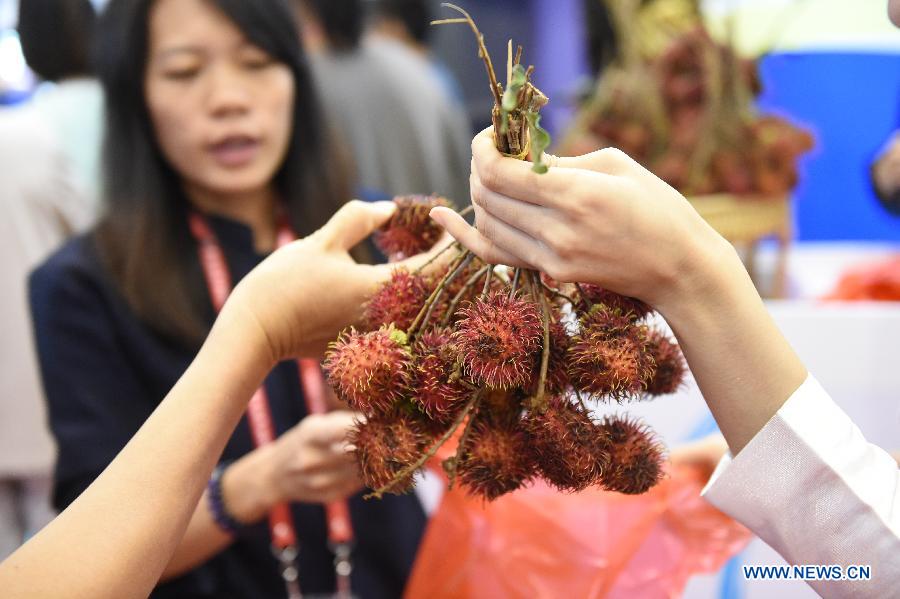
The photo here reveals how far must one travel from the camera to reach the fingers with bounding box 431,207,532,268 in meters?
0.64

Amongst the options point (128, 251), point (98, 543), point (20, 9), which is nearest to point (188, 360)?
point (128, 251)

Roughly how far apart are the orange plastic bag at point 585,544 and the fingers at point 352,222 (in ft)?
0.90

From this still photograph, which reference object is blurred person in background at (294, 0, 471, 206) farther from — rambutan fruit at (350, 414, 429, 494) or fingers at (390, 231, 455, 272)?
rambutan fruit at (350, 414, 429, 494)

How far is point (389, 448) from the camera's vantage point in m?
0.63

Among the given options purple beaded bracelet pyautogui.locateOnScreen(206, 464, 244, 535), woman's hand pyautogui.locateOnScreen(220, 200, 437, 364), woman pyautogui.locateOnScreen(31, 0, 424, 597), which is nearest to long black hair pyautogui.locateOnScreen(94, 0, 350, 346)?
woman pyautogui.locateOnScreen(31, 0, 424, 597)

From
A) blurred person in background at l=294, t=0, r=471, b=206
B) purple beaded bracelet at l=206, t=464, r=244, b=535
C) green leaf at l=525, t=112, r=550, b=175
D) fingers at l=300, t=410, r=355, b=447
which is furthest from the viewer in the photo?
blurred person in background at l=294, t=0, r=471, b=206

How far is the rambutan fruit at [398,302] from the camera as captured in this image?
674mm

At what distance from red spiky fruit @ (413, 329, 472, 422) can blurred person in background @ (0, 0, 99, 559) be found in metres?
1.31

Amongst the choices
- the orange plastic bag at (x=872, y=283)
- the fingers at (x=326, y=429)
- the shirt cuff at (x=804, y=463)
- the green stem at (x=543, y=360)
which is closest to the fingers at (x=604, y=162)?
the green stem at (x=543, y=360)

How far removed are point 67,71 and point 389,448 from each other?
65.0 inches

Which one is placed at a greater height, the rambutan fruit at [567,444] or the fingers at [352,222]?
the fingers at [352,222]

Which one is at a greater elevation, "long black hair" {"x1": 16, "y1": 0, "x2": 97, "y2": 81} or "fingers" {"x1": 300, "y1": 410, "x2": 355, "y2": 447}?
"long black hair" {"x1": 16, "y1": 0, "x2": 97, "y2": 81}

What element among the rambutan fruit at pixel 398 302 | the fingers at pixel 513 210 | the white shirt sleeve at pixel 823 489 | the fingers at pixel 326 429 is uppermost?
the fingers at pixel 513 210

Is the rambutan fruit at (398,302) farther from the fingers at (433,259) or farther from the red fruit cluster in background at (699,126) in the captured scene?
the red fruit cluster in background at (699,126)
